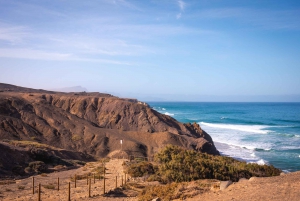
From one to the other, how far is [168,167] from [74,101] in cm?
4076

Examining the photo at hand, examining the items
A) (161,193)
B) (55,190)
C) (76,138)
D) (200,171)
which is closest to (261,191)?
(161,193)

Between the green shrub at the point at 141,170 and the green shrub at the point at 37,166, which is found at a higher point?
the green shrub at the point at 141,170

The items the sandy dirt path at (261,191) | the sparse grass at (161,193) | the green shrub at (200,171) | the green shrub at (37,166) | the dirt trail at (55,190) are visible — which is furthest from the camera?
the green shrub at (37,166)

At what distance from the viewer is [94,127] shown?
158 ft

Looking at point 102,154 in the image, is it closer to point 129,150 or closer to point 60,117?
point 129,150

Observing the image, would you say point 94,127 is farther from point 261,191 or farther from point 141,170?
point 261,191

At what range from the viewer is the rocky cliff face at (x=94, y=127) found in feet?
140

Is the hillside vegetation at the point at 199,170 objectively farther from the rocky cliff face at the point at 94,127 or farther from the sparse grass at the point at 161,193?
the rocky cliff face at the point at 94,127

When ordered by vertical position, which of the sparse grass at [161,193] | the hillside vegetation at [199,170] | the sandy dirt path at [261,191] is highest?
the sandy dirt path at [261,191]

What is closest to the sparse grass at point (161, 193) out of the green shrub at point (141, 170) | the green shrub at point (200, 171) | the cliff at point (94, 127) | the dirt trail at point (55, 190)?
the dirt trail at point (55, 190)

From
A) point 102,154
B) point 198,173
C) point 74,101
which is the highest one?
point 74,101

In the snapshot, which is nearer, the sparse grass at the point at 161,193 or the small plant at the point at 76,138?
the sparse grass at the point at 161,193

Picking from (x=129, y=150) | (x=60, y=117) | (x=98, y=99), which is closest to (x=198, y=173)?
(x=129, y=150)

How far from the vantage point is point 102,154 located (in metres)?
42.1
